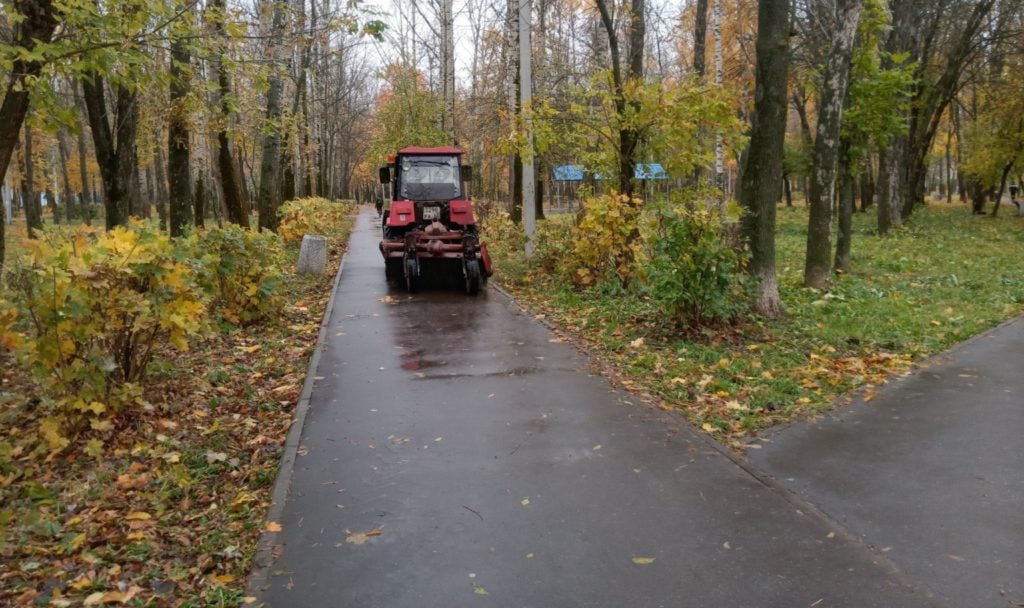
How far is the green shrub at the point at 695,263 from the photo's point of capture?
8.29 m

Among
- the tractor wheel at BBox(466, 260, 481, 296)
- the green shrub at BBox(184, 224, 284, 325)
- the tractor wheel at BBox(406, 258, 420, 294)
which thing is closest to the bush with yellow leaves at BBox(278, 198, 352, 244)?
the tractor wheel at BBox(406, 258, 420, 294)

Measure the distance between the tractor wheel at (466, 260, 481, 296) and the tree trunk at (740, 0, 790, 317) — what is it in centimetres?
514

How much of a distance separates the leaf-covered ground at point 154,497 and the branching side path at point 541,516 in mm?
303

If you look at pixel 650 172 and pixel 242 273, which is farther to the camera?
pixel 650 172

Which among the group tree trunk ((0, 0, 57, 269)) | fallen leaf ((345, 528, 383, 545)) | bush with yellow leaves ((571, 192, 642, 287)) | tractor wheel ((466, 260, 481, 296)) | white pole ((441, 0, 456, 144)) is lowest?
fallen leaf ((345, 528, 383, 545))

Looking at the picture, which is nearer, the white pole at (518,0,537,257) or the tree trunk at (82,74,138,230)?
the tree trunk at (82,74,138,230)

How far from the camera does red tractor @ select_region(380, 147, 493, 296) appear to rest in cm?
1286

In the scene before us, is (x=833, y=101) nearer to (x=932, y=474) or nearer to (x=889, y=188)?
(x=932, y=474)

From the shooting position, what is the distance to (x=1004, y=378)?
281 inches

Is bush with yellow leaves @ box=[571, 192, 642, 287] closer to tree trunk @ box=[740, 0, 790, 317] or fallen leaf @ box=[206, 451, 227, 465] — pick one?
tree trunk @ box=[740, 0, 790, 317]

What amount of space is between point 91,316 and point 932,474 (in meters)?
6.21

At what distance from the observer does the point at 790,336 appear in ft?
28.4

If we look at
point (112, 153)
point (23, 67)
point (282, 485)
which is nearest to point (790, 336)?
point (282, 485)

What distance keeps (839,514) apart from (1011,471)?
60.0 inches
